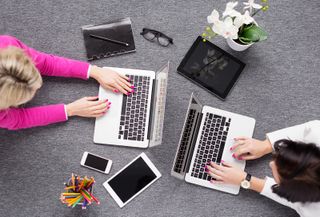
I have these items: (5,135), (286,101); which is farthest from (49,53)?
(286,101)

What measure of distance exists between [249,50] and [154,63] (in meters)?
0.36

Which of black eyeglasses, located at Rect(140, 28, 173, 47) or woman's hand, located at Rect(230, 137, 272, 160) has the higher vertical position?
black eyeglasses, located at Rect(140, 28, 173, 47)

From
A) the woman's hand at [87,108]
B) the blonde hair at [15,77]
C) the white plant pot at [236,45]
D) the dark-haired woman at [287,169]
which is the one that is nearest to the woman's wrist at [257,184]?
the dark-haired woman at [287,169]

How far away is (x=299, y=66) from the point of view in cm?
119

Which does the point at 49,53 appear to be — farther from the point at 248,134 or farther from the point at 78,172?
the point at 248,134

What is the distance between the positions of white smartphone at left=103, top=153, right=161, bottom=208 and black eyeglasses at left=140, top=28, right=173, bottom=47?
0.45 m

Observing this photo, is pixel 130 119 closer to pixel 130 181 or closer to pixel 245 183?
pixel 130 181

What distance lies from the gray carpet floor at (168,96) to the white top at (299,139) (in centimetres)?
5

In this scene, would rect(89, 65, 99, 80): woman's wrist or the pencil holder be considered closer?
the pencil holder

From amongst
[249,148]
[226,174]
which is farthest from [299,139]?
[226,174]

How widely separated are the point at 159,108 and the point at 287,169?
1.45 ft

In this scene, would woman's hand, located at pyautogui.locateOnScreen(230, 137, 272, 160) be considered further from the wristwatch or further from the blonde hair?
the blonde hair

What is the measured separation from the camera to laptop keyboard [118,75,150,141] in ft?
3.73

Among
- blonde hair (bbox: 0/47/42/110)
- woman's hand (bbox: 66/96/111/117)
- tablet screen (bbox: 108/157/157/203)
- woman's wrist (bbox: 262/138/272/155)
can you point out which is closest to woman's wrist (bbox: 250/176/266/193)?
woman's wrist (bbox: 262/138/272/155)
